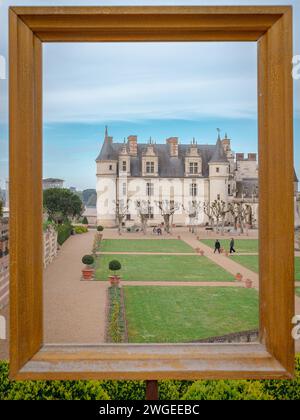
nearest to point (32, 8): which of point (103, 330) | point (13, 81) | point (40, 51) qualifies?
point (40, 51)

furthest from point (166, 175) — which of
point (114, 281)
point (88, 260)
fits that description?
point (88, 260)

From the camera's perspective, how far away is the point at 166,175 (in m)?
2.71

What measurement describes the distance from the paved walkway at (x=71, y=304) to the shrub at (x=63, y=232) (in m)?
0.10

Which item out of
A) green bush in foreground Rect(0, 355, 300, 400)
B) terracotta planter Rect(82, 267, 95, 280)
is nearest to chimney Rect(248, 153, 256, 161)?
green bush in foreground Rect(0, 355, 300, 400)

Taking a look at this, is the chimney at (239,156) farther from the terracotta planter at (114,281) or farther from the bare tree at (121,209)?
the terracotta planter at (114,281)

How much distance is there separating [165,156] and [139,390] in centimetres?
139

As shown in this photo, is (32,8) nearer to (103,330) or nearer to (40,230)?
(40,230)

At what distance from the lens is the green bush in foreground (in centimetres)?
190

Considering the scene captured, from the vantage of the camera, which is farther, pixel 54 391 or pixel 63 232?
pixel 63 232

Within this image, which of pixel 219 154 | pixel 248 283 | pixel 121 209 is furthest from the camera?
pixel 248 283

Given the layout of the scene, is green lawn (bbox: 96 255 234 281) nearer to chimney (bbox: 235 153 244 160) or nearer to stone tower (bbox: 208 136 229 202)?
stone tower (bbox: 208 136 229 202)

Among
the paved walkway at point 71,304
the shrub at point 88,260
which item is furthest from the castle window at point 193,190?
the shrub at point 88,260

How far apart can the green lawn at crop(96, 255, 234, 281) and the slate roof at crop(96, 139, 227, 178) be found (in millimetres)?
2547

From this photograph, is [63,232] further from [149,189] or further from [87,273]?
[149,189]
